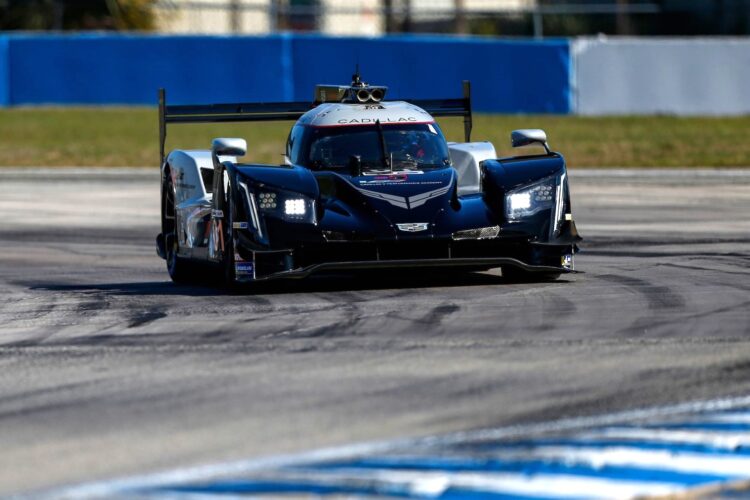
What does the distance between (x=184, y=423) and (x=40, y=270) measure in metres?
7.26

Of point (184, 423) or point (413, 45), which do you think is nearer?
point (184, 423)

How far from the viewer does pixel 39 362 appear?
7918 millimetres

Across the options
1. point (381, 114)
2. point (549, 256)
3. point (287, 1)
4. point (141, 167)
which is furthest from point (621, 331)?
point (287, 1)

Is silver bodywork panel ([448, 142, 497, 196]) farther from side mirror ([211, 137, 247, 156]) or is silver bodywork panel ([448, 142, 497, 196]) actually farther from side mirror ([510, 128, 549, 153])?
side mirror ([211, 137, 247, 156])

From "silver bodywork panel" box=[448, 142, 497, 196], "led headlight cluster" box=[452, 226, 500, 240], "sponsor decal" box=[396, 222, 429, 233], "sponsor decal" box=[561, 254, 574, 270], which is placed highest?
"silver bodywork panel" box=[448, 142, 497, 196]

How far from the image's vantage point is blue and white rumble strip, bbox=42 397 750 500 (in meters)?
5.25

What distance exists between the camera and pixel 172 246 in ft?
41.4

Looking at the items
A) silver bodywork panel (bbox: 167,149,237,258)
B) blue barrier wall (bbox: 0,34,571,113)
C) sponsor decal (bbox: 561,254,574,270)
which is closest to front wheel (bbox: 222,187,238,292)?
silver bodywork panel (bbox: 167,149,237,258)

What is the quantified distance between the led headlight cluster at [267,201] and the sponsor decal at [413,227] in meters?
0.86

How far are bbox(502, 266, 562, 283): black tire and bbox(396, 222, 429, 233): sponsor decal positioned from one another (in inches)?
43.4

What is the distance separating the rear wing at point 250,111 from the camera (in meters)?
12.6

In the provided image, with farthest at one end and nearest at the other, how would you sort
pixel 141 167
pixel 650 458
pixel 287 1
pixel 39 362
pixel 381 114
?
pixel 287 1 < pixel 141 167 < pixel 381 114 < pixel 39 362 < pixel 650 458

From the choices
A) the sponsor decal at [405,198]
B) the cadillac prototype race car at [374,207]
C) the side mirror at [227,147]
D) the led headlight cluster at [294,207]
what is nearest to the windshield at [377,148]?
the cadillac prototype race car at [374,207]

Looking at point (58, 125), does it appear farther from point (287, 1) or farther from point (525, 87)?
point (287, 1)
